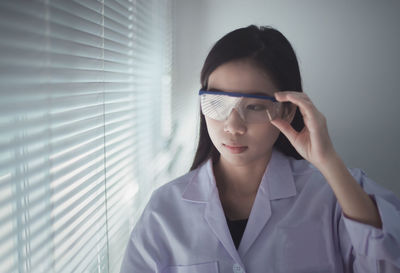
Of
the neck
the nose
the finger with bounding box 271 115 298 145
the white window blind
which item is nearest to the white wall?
the white window blind

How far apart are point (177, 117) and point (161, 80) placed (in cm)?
33

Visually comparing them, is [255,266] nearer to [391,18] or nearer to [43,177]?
[43,177]

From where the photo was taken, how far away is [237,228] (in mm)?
1160

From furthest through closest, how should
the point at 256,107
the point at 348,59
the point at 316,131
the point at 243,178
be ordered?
1. the point at 348,59
2. the point at 243,178
3. the point at 256,107
4. the point at 316,131

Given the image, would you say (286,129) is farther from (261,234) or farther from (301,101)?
(261,234)

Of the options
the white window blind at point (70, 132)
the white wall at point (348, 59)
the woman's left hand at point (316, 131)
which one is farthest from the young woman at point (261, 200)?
the white wall at point (348, 59)

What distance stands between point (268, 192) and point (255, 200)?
6 cm

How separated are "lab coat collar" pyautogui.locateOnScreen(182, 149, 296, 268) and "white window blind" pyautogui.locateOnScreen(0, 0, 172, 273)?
14.5 inches

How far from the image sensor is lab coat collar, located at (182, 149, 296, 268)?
1.08 meters

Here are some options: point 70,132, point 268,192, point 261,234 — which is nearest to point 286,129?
point 268,192

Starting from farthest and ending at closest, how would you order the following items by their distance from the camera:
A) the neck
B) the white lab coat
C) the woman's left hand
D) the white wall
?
the white wall → the neck → the white lab coat → the woman's left hand

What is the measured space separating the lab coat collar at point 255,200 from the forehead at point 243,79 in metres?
0.34

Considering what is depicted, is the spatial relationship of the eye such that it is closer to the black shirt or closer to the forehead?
the forehead

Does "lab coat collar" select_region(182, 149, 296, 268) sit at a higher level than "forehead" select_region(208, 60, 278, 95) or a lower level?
lower
